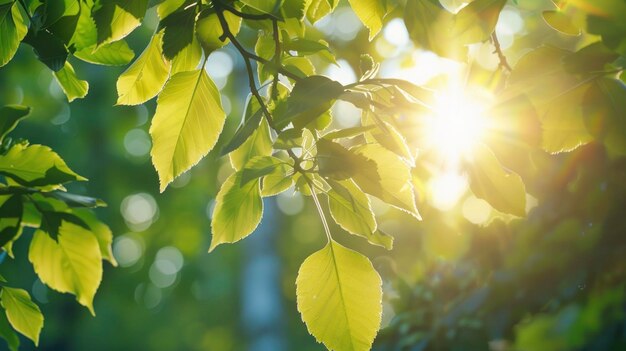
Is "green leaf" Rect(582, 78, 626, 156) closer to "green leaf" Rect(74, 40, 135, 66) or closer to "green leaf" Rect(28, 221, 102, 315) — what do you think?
"green leaf" Rect(74, 40, 135, 66)

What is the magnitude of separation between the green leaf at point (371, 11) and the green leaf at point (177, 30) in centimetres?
30

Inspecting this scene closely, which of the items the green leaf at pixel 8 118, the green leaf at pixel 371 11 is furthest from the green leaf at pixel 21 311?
the green leaf at pixel 371 11

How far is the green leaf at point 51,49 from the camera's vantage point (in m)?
1.12

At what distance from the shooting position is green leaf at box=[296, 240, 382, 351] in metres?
1.12

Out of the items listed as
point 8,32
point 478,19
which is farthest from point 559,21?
point 8,32

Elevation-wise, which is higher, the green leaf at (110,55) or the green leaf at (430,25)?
the green leaf at (430,25)

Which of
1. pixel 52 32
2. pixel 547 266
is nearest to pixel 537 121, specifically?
pixel 52 32

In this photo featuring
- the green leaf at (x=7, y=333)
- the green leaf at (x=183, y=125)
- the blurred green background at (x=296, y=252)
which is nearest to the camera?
the green leaf at (x=183, y=125)

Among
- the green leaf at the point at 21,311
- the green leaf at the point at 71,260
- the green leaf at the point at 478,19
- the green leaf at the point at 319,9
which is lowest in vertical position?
the green leaf at the point at 21,311

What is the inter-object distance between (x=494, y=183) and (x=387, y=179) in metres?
0.17

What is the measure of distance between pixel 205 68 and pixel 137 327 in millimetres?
16130

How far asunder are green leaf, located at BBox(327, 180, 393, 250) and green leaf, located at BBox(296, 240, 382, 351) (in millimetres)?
57

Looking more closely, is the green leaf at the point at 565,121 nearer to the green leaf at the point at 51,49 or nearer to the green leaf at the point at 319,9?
the green leaf at the point at 319,9

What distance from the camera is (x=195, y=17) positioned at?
1.16 m
